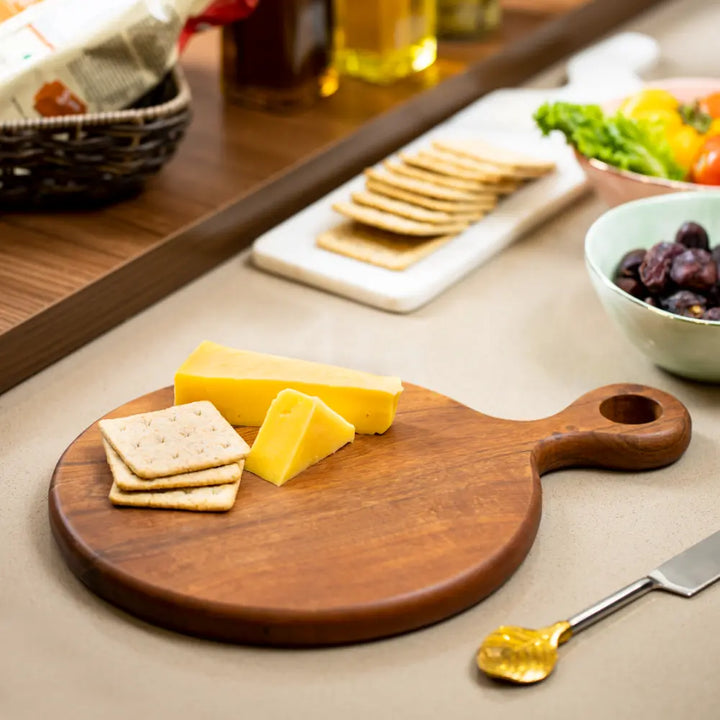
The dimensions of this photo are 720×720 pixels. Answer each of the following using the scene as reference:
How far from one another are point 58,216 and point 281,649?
694 millimetres

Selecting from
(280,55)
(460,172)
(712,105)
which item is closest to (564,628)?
(460,172)

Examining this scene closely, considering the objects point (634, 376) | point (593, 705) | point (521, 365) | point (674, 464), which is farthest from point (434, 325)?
point (593, 705)

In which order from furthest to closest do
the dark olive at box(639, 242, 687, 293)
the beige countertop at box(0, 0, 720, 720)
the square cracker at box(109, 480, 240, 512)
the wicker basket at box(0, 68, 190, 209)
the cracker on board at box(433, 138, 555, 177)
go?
the cracker on board at box(433, 138, 555, 177)
the wicker basket at box(0, 68, 190, 209)
the dark olive at box(639, 242, 687, 293)
the square cracker at box(109, 480, 240, 512)
the beige countertop at box(0, 0, 720, 720)

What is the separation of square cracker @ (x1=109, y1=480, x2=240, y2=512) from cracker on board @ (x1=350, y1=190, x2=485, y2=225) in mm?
533

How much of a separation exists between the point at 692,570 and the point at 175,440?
0.42 metres

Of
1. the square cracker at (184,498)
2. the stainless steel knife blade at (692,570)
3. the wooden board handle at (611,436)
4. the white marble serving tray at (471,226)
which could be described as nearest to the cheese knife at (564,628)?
the stainless steel knife blade at (692,570)

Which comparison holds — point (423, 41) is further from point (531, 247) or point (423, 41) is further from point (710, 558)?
point (710, 558)

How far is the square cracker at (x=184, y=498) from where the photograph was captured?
87cm

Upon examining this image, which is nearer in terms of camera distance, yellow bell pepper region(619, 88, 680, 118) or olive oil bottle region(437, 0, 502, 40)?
yellow bell pepper region(619, 88, 680, 118)

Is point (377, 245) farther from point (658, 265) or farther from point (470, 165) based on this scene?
point (658, 265)

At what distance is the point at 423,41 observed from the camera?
1683 millimetres

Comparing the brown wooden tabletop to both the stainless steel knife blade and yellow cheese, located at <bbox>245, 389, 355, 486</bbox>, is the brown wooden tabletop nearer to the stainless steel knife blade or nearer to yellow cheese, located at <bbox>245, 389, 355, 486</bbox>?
yellow cheese, located at <bbox>245, 389, 355, 486</bbox>

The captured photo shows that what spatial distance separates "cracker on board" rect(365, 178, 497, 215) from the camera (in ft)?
4.39

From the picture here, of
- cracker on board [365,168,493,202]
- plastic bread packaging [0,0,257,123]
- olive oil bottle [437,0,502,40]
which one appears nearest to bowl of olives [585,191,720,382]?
cracker on board [365,168,493,202]
